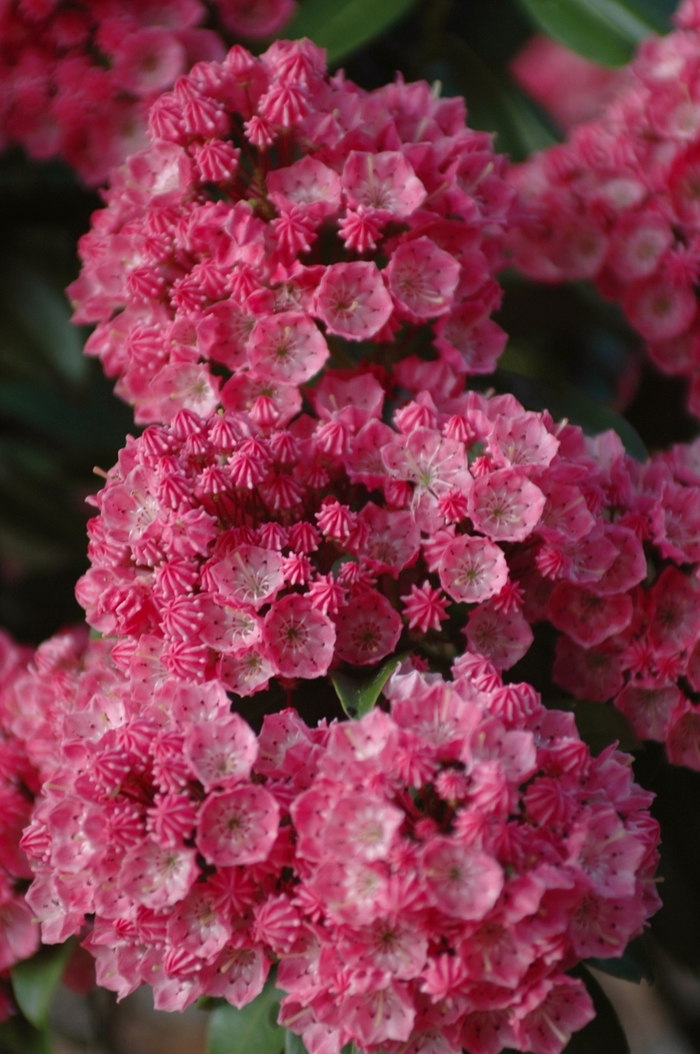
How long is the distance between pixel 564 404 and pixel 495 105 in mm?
552

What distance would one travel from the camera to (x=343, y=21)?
57.4 inches

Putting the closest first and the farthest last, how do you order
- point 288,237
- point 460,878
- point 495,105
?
point 460,878 < point 288,237 < point 495,105

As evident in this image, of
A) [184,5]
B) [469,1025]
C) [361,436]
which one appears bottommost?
[469,1025]

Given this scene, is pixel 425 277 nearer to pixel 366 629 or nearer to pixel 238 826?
pixel 366 629

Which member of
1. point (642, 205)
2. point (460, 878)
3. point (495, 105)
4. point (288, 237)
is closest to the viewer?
point (460, 878)

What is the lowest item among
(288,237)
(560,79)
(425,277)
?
(560,79)

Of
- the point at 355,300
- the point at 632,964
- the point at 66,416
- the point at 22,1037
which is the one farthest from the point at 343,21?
the point at 22,1037

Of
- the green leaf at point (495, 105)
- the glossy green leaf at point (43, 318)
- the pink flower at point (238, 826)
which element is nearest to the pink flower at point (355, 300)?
the pink flower at point (238, 826)

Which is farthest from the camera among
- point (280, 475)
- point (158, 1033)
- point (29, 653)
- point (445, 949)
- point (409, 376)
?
point (158, 1033)

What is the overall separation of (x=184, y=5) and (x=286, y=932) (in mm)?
1169

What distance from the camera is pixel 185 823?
33.6 inches

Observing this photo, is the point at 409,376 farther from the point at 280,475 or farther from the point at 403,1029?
the point at 403,1029

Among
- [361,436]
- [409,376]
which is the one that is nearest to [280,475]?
[361,436]

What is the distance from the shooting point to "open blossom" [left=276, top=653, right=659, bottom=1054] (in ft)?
2.62
